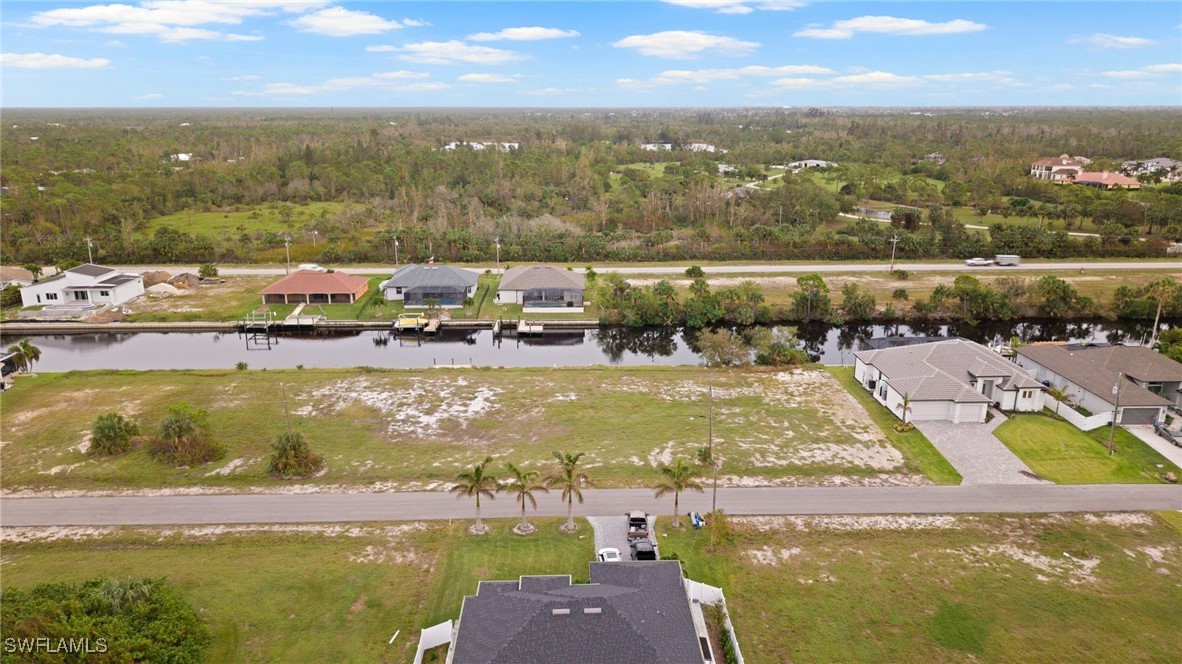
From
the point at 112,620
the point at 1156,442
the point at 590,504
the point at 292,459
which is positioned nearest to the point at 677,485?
the point at 590,504

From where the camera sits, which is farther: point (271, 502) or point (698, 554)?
point (271, 502)

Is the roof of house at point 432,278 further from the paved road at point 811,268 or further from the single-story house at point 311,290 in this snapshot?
the paved road at point 811,268

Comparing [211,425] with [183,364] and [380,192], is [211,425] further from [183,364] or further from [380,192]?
[380,192]

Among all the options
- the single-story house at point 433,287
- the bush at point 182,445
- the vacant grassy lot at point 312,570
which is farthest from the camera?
the single-story house at point 433,287

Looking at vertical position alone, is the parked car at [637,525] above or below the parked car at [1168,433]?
below

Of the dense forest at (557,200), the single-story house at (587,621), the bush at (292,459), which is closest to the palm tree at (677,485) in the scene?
the single-story house at (587,621)

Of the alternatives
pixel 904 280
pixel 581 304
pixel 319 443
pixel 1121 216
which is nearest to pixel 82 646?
pixel 319 443

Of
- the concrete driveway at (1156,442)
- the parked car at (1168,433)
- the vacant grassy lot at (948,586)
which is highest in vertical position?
the parked car at (1168,433)
